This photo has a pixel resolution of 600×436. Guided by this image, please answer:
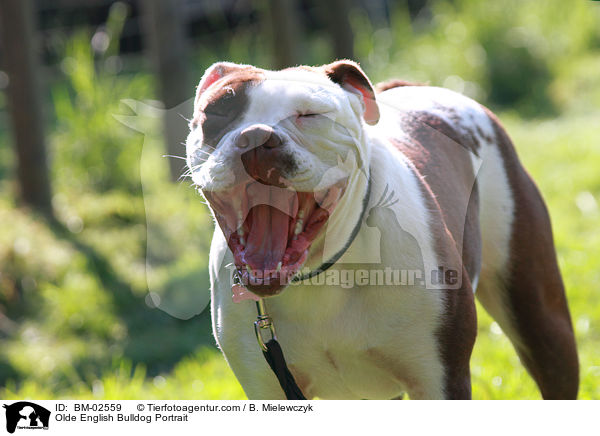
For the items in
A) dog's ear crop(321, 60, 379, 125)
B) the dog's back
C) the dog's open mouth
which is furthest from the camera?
the dog's back

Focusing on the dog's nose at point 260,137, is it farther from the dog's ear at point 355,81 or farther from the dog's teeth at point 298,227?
the dog's ear at point 355,81

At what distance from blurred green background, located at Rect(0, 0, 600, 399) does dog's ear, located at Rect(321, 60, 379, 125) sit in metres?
0.72

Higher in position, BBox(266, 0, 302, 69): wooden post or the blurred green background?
BBox(266, 0, 302, 69): wooden post

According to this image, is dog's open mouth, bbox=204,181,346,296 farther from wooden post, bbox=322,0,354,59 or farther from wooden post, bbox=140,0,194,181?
wooden post, bbox=322,0,354,59

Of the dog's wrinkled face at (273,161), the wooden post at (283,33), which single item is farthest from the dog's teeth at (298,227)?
the wooden post at (283,33)

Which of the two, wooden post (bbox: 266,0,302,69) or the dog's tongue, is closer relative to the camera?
the dog's tongue

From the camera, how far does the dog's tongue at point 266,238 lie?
2.30m

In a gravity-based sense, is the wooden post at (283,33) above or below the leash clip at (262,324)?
above

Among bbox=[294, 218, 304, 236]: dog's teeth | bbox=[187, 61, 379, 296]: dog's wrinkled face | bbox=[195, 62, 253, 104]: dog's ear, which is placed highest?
bbox=[195, 62, 253, 104]: dog's ear

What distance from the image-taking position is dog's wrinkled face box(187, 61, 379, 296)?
2227mm

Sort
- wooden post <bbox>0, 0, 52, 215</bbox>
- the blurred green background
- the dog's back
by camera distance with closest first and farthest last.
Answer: the dog's back → the blurred green background → wooden post <bbox>0, 0, 52, 215</bbox>

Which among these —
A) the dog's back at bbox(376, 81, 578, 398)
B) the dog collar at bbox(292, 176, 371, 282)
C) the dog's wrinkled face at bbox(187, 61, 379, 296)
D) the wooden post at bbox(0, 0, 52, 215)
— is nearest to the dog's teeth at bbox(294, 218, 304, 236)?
the dog's wrinkled face at bbox(187, 61, 379, 296)

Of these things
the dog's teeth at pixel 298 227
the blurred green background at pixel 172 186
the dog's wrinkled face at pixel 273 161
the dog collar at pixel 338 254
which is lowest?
the blurred green background at pixel 172 186
